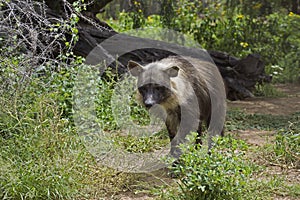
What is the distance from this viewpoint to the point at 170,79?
17.7 ft

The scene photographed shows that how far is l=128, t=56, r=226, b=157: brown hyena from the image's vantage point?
17.4 feet

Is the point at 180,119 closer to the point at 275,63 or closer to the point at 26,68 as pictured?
the point at 26,68

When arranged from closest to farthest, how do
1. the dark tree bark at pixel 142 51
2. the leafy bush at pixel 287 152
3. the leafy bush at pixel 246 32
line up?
the leafy bush at pixel 287 152, the dark tree bark at pixel 142 51, the leafy bush at pixel 246 32

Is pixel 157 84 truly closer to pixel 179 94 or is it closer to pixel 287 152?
pixel 179 94

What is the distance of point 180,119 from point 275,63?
6.46m

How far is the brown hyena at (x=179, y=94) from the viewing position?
5.32 meters

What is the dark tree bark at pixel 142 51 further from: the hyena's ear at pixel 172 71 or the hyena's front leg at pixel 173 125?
the hyena's front leg at pixel 173 125

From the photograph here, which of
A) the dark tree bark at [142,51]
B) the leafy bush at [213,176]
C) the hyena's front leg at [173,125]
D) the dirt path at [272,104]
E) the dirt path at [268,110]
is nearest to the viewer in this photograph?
the leafy bush at [213,176]

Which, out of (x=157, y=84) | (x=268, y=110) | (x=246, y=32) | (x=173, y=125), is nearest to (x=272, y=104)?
(x=268, y=110)

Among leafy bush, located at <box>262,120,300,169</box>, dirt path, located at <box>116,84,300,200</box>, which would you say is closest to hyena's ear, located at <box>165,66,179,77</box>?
dirt path, located at <box>116,84,300,200</box>

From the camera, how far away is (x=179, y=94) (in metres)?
5.39

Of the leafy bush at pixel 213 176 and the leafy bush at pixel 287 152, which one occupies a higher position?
the leafy bush at pixel 213 176

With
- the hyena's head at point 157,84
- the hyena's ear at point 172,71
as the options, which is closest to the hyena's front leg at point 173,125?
the hyena's head at point 157,84

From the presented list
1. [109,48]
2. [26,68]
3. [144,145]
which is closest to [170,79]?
[144,145]
